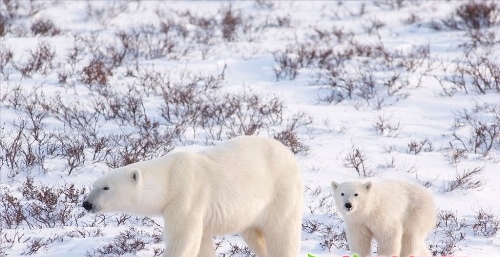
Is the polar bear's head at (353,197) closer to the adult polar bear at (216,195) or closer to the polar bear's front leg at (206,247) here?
the adult polar bear at (216,195)

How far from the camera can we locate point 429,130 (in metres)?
7.90

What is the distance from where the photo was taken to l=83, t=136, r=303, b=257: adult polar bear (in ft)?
12.5

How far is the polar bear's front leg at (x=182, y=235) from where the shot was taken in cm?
379

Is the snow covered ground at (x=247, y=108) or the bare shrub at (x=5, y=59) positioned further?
the bare shrub at (x=5, y=59)

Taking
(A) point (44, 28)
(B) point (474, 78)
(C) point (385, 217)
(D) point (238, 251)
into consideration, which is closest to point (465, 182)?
(C) point (385, 217)

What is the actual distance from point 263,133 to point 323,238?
2450 mm

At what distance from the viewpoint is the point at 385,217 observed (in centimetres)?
466

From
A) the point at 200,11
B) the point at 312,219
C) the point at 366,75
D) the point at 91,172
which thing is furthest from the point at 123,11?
the point at 312,219

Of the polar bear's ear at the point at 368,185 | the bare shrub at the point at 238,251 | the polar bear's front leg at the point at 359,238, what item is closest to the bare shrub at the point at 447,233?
the polar bear's front leg at the point at 359,238

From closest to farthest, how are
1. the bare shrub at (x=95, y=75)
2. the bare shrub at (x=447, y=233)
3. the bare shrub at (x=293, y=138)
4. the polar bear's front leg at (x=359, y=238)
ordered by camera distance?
the polar bear's front leg at (x=359, y=238)
the bare shrub at (x=447, y=233)
the bare shrub at (x=293, y=138)
the bare shrub at (x=95, y=75)

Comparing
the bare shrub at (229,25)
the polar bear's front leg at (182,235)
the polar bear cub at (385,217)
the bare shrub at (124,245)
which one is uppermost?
the polar bear's front leg at (182,235)

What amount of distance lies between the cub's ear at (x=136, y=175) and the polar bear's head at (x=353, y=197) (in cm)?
138

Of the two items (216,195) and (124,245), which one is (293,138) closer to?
(124,245)

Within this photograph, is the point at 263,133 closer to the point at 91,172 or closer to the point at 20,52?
the point at 91,172
